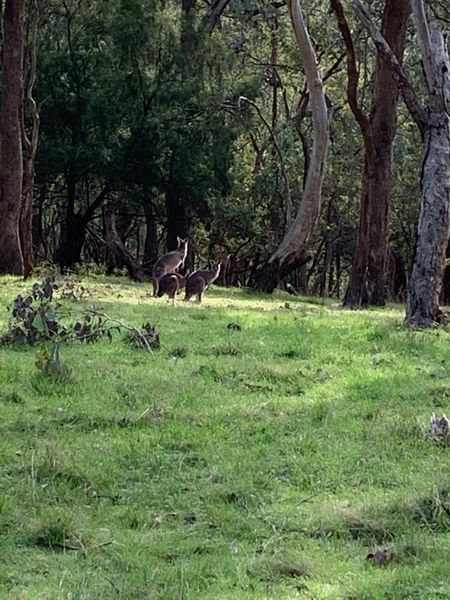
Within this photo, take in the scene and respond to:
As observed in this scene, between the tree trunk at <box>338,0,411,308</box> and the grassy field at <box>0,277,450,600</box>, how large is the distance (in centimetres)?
943

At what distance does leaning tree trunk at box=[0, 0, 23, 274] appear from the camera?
65.3ft

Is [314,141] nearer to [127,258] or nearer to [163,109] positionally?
[163,109]

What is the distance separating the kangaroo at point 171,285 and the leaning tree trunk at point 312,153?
199 inches

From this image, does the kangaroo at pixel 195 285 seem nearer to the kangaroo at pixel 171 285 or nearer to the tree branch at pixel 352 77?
the kangaroo at pixel 171 285

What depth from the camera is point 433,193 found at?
13719mm

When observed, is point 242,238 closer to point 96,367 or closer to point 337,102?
point 337,102

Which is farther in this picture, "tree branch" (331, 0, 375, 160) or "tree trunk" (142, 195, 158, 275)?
"tree trunk" (142, 195, 158, 275)

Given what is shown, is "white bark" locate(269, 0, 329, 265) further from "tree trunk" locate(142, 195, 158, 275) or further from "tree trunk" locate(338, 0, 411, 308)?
"tree trunk" locate(142, 195, 158, 275)

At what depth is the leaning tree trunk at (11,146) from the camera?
1989 cm

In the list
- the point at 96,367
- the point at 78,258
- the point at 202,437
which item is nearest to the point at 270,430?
the point at 202,437

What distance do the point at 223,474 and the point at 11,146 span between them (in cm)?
1438

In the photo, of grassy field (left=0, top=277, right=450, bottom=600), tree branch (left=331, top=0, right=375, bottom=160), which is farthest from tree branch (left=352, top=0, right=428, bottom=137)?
grassy field (left=0, top=277, right=450, bottom=600)

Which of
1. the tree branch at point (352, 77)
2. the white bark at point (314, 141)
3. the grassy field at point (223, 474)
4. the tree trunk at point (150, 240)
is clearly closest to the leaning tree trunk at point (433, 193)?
the grassy field at point (223, 474)

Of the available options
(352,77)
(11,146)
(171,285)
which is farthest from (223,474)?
(11,146)
